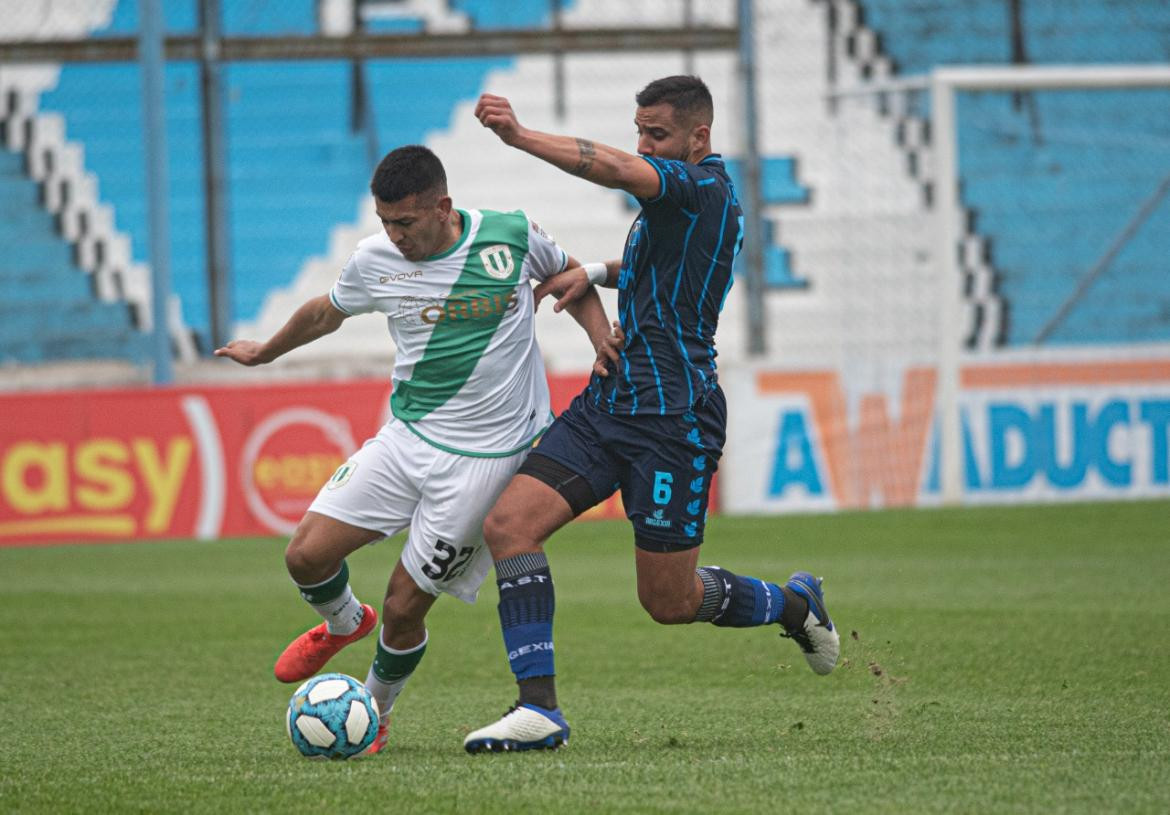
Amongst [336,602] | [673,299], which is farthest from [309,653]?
[673,299]

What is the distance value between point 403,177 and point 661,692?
2.42 metres

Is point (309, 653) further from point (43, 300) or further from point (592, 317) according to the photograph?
point (43, 300)

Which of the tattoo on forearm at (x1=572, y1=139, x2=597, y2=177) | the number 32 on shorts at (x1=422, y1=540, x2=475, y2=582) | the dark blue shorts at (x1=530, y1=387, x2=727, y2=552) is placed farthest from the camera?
the number 32 on shorts at (x1=422, y1=540, x2=475, y2=582)

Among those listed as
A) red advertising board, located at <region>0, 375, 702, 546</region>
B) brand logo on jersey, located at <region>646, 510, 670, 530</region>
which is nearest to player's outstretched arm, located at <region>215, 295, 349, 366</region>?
brand logo on jersey, located at <region>646, 510, 670, 530</region>

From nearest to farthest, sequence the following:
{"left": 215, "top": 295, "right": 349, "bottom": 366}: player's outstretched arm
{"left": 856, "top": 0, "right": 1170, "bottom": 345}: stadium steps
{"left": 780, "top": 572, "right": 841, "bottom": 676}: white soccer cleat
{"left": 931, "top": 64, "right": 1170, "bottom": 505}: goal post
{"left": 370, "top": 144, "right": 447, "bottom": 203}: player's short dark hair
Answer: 1. {"left": 370, "top": 144, "right": 447, "bottom": 203}: player's short dark hair
2. {"left": 215, "top": 295, "right": 349, "bottom": 366}: player's outstretched arm
3. {"left": 780, "top": 572, "right": 841, "bottom": 676}: white soccer cleat
4. {"left": 931, "top": 64, "right": 1170, "bottom": 505}: goal post
5. {"left": 856, "top": 0, "right": 1170, "bottom": 345}: stadium steps

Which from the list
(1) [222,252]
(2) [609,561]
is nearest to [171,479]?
(1) [222,252]

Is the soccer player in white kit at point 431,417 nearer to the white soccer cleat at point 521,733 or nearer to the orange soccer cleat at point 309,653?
the orange soccer cleat at point 309,653

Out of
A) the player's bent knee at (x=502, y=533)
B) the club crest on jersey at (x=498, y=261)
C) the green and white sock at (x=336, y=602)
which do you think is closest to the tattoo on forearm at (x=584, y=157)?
the club crest on jersey at (x=498, y=261)

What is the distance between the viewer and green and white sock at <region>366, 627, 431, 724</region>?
5879 millimetres

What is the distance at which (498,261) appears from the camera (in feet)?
19.3

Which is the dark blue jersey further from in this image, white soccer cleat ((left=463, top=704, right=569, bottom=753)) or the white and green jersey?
white soccer cleat ((left=463, top=704, right=569, bottom=753))

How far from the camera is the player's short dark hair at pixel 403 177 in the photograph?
5.52 metres

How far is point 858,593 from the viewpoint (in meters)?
9.98

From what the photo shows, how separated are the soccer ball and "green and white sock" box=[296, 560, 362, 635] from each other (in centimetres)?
52
